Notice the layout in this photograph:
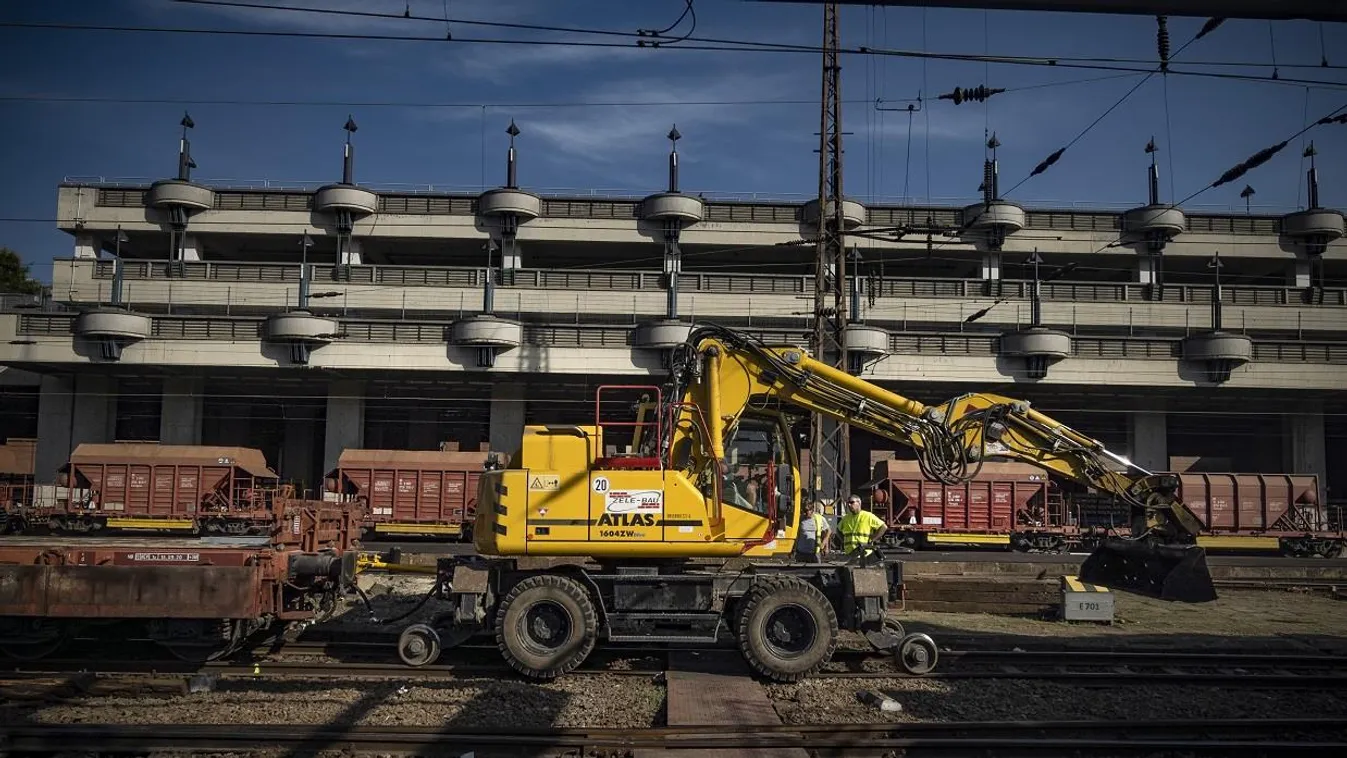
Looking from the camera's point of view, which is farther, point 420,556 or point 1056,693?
point 420,556

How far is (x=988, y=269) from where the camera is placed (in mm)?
43031

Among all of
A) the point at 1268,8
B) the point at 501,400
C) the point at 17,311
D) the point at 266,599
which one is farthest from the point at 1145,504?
the point at 17,311

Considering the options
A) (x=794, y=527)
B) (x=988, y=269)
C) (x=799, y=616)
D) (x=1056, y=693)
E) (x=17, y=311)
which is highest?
(x=988, y=269)

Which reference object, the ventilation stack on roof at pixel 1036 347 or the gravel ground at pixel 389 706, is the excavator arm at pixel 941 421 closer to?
the gravel ground at pixel 389 706

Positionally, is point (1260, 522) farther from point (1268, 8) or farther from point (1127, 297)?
point (1268, 8)

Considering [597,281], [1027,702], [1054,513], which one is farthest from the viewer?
[597,281]

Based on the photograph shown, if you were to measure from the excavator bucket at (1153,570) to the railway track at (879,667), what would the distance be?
953 millimetres

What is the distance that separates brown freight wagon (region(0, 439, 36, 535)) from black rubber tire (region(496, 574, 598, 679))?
28150mm

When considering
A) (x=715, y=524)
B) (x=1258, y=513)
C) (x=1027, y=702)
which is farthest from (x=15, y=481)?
(x=1258, y=513)

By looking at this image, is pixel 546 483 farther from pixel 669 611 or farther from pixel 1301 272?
pixel 1301 272

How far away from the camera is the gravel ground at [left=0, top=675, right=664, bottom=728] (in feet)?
27.1

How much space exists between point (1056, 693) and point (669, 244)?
114 ft

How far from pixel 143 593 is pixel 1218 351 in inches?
1635

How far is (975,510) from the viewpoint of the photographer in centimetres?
2997
